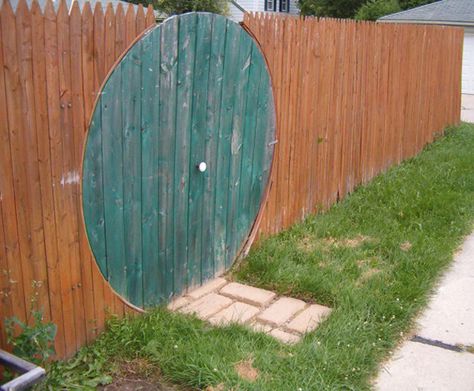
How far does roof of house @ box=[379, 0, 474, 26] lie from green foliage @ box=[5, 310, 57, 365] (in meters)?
21.7

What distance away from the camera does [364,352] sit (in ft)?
12.3

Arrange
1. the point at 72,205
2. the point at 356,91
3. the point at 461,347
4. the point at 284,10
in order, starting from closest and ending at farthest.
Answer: the point at 72,205, the point at 461,347, the point at 356,91, the point at 284,10

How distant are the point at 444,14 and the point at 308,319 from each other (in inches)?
849

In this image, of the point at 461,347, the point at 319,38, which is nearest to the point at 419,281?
the point at 461,347

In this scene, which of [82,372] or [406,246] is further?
[406,246]

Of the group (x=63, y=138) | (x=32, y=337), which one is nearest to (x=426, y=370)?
(x=32, y=337)

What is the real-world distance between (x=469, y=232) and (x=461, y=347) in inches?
90.4

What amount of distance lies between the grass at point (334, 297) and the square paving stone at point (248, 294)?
4.7 inches

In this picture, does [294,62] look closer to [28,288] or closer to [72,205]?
[72,205]

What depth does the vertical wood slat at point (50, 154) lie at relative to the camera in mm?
2967

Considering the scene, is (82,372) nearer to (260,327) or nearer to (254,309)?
(260,327)

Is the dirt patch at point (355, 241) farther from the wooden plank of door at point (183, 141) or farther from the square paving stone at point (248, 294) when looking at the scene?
the wooden plank of door at point (183, 141)

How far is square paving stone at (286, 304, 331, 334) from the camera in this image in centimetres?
407

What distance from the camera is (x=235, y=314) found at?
13.8 feet
